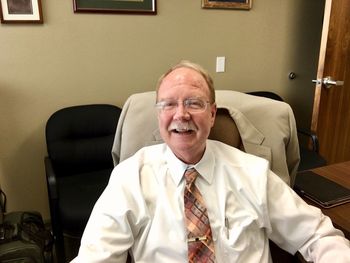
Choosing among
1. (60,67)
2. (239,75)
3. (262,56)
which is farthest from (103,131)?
(262,56)

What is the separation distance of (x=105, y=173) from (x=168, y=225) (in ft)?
3.91

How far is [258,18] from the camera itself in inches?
107

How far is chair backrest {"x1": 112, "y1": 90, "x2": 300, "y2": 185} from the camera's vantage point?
1.31 m

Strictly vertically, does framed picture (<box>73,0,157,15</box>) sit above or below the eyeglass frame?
above

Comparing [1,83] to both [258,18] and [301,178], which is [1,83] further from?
[258,18]

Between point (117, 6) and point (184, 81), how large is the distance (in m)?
1.32

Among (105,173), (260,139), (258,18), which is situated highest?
(258,18)

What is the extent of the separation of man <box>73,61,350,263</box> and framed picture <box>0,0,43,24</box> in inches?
49.7


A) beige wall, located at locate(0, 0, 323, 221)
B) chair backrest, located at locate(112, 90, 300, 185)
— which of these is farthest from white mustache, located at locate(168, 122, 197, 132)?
beige wall, located at locate(0, 0, 323, 221)

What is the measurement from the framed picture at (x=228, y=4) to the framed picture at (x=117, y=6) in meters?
0.41

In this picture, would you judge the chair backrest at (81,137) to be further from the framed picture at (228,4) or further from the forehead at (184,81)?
the forehead at (184,81)

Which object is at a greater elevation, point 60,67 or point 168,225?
point 60,67

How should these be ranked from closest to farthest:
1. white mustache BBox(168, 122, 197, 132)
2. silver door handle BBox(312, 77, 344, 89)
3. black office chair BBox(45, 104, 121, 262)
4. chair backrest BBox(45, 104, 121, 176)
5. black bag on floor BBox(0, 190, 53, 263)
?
1. white mustache BBox(168, 122, 197, 132)
2. black bag on floor BBox(0, 190, 53, 263)
3. black office chair BBox(45, 104, 121, 262)
4. chair backrest BBox(45, 104, 121, 176)
5. silver door handle BBox(312, 77, 344, 89)

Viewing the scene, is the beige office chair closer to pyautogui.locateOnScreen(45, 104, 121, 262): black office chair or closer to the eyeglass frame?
the eyeglass frame
